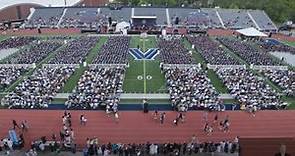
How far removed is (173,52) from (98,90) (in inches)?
571

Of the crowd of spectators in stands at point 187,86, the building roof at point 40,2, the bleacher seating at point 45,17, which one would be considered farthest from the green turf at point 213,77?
the building roof at point 40,2

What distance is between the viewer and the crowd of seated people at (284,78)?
96.3 feet

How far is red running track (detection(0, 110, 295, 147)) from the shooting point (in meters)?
22.0

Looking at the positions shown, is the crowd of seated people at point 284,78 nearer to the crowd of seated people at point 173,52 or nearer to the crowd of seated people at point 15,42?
the crowd of seated people at point 173,52

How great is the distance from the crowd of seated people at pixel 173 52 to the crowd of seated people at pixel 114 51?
155 inches

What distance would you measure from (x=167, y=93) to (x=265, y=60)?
14030 millimetres

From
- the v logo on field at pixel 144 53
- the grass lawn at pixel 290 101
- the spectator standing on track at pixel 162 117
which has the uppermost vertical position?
the spectator standing on track at pixel 162 117

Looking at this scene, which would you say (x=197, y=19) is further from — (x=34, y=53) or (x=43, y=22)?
(x=34, y=53)

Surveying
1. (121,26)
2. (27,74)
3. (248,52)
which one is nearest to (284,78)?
(248,52)

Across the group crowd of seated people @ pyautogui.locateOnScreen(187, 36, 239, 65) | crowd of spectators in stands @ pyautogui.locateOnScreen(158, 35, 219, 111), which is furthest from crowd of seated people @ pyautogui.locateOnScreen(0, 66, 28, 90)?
crowd of seated people @ pyautogui.locateOnScreen(187, 36, 239, 65)

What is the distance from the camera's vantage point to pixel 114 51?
40.6m

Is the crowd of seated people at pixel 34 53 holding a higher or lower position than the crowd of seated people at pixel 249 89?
lower

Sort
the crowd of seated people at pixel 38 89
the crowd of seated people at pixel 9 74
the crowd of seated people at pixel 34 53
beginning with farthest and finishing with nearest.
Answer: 1. the crowd of seated people at pixel 34 53
2. the crowd of seated people at pixel 9 74
3. the crowd of seated people at pixel 38 89

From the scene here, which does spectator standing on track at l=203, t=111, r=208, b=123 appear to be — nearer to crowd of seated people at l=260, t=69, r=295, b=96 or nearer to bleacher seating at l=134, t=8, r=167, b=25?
crowd of seated people at l=260, t=69, r=295, b=96
